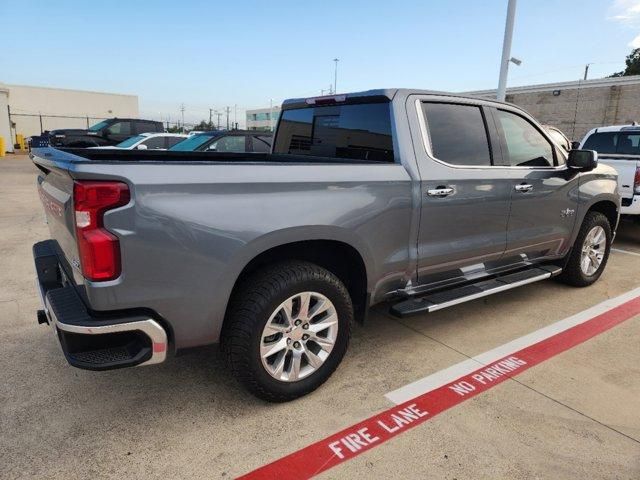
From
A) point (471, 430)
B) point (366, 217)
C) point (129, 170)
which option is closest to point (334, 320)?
point (366, 217)

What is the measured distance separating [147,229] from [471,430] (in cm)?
201

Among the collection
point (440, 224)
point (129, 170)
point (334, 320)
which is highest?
point (129, 170)

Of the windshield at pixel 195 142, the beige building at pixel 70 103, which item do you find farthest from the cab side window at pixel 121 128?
the beige building at pixel 70 103

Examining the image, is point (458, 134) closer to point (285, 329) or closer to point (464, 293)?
point (464, 293)

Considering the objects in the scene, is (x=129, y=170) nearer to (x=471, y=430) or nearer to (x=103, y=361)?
(x=103, y=361)

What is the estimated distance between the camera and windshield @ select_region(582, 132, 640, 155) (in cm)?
770

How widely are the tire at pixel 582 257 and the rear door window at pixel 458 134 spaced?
5.92 feet

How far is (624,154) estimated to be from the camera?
7688mm

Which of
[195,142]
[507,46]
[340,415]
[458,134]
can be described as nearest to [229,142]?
[195,142]

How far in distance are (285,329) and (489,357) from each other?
1.68 metres

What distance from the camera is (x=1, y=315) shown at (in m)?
3.97

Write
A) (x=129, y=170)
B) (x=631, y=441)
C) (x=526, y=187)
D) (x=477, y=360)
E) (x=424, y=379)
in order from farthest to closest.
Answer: (x=526, y=187) → (x=477, y=360) → (x=424, y=379) → (x=631, y=441) → (x=129, y=170)

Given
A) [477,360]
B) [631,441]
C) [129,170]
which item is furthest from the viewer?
[477,360]

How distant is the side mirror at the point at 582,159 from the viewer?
4098mm
